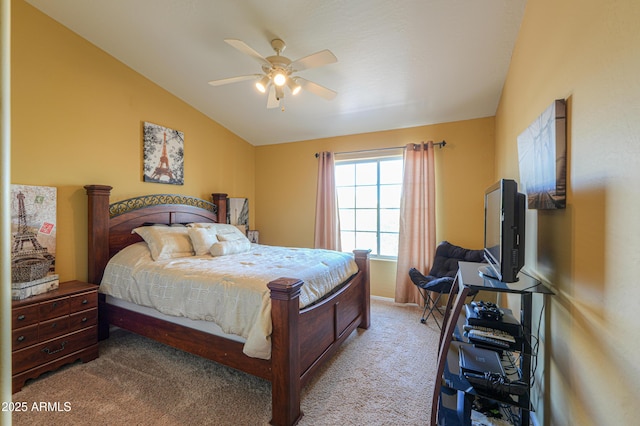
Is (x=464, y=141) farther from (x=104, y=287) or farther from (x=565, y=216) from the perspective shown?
(x=104, y=287)

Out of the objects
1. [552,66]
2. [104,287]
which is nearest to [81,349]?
[104,287]

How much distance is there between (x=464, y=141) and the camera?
11.5 ft

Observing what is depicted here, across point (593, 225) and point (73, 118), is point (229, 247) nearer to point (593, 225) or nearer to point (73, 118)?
point (73, 118)

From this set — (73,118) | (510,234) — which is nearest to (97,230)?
(73,118)

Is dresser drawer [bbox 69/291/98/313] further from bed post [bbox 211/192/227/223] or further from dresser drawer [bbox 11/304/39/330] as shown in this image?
bed post [bbox 211/192/227/223]

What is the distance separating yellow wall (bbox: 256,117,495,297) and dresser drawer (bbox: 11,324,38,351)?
3.11 metres

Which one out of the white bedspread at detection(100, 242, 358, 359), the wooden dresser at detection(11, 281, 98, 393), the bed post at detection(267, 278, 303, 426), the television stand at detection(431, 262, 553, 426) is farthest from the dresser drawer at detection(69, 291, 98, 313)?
the television stand at detection(431, 262, 553, 426)

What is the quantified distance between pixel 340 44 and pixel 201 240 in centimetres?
240

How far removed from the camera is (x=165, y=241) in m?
2.75

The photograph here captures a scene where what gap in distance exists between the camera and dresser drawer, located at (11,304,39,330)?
1963mm

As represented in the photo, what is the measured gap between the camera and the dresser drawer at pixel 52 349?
1.98 meters

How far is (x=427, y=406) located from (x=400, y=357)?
0.60 m

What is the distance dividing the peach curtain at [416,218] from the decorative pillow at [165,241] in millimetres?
2696

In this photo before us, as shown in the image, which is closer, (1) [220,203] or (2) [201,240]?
(2) [201,240]
